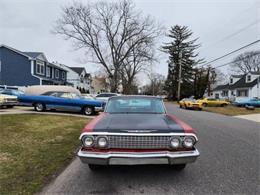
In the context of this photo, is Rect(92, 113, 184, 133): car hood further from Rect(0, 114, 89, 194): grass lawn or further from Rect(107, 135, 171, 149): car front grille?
Rect(0, 114, 89, 194): grass lawn

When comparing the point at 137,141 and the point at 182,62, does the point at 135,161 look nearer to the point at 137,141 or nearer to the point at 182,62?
the point at 137,141

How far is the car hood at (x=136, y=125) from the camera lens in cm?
452

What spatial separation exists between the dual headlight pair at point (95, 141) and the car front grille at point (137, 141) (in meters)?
Answer: 0.10

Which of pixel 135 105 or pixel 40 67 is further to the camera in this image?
pixel 40 67

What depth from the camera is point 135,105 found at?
644cm

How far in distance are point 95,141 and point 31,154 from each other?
8.74 feet

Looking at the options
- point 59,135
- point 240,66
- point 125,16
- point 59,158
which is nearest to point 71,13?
point 125,16

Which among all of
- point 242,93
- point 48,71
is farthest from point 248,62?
point 48,71

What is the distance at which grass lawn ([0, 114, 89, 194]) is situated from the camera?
15.1ft

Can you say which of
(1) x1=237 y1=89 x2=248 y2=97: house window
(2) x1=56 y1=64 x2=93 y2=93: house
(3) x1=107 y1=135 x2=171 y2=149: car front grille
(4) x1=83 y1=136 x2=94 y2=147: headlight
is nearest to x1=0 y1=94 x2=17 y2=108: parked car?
(4) x1=83 y1=136 x2=94 y2=147: headlight

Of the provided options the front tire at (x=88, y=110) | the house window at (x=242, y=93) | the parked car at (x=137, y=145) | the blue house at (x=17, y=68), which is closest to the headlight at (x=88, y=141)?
the parked car at (x=137, y=145)

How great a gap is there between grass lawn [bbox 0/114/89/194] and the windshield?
1630mm

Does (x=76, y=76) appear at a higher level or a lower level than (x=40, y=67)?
higher

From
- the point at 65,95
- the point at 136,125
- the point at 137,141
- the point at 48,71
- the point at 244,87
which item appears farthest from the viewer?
the point at 244,87
